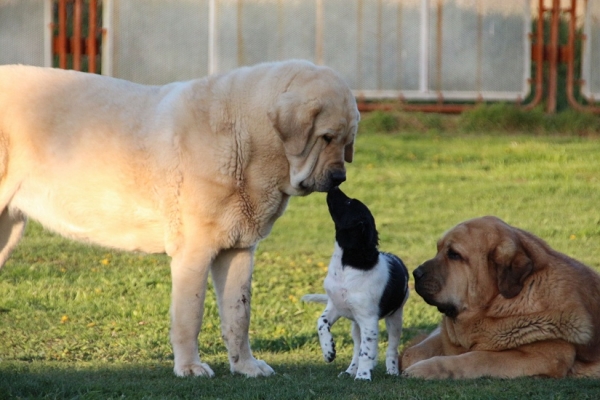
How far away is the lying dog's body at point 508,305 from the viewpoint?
5.79 m

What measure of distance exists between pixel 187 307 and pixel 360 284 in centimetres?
104

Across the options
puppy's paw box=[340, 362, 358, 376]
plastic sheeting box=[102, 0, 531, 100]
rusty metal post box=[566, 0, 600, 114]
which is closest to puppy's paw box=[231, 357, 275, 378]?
puppy's paw box=[340, 362, 358, 376]

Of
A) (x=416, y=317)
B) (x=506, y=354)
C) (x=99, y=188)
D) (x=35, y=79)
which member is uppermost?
(x=35, y=79)

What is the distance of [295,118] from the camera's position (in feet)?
19.4

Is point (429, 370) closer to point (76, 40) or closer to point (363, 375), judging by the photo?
point (363, 375)

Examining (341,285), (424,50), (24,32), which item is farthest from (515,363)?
(24,32)

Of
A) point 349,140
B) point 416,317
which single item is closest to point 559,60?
point 416,317

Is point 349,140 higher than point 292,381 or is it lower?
higher

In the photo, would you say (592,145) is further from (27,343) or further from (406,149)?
(27,343)

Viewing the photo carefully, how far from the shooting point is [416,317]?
8766 millimetres

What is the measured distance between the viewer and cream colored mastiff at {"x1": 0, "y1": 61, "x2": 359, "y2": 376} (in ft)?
19.9

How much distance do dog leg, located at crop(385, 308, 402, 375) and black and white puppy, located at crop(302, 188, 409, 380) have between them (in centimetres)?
2

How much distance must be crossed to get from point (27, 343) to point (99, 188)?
1747 mm

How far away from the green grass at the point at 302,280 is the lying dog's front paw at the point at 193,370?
0.09m
